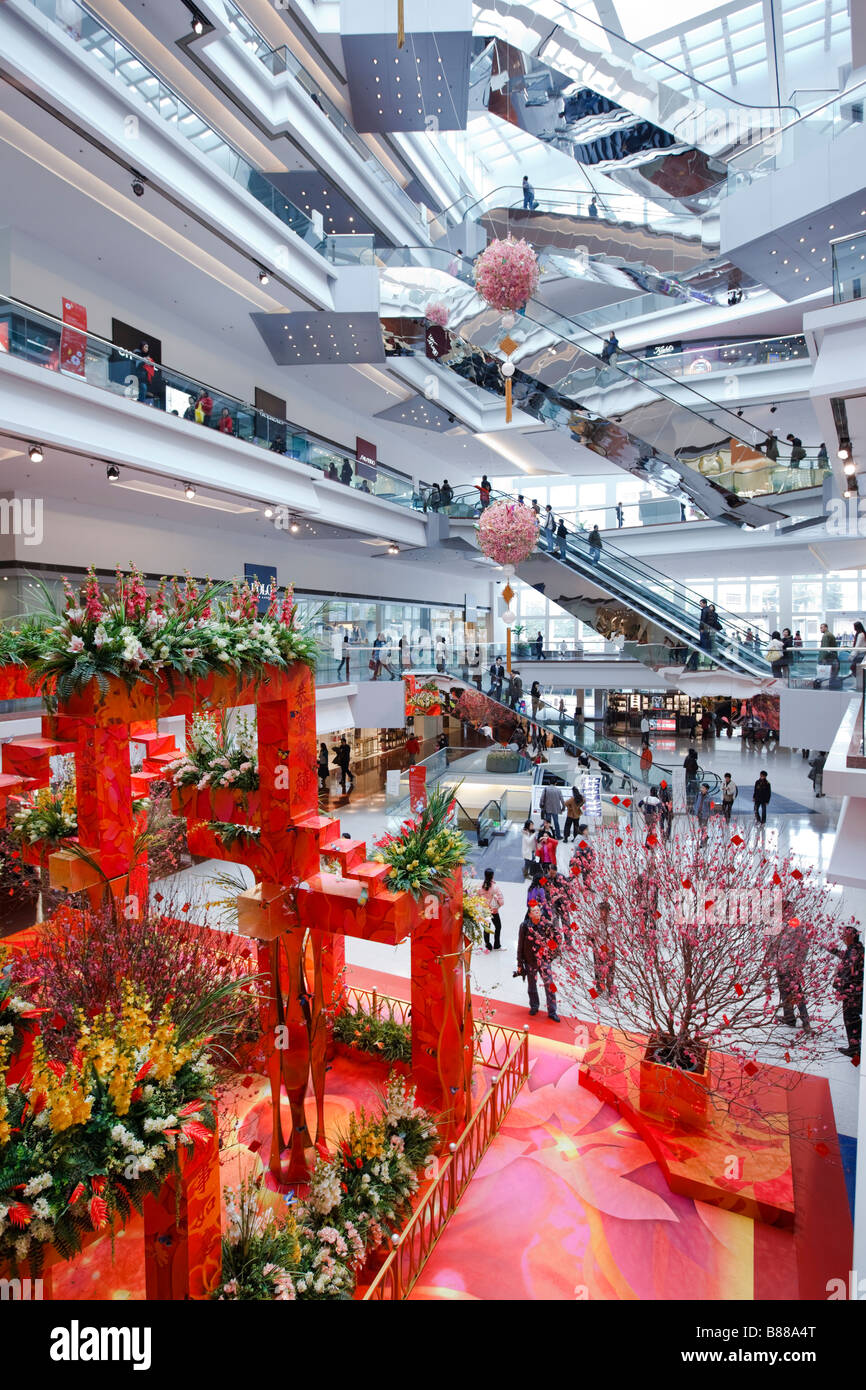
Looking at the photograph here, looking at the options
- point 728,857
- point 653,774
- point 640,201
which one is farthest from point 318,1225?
point 640,201

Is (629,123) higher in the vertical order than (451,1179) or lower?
higher

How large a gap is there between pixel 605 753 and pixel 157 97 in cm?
1332

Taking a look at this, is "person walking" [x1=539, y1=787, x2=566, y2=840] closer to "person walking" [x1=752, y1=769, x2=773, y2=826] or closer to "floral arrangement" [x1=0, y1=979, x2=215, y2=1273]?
"person walking" [x1=752, y1=769, x2=773, y2=826]

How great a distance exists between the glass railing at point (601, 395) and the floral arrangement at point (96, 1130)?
44.5ft

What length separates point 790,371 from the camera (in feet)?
52.4

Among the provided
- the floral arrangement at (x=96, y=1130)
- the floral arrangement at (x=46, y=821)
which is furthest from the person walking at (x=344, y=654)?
the floral arrangement at (x=96, y=1130)

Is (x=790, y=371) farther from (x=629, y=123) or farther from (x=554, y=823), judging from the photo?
(x=554, y=823)

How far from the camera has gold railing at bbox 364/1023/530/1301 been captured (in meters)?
4.14

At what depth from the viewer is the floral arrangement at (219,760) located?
16.3 ft

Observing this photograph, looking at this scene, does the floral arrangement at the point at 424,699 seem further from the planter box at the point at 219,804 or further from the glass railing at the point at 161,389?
the planter box at the point at 219,804

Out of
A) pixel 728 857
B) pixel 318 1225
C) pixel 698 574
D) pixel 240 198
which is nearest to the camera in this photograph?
pixel 318 1225

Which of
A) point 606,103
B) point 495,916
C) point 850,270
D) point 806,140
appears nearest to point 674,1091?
point 495,916

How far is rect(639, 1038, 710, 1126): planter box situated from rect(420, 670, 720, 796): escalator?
28.8 feet

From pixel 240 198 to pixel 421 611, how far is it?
1647 cm
